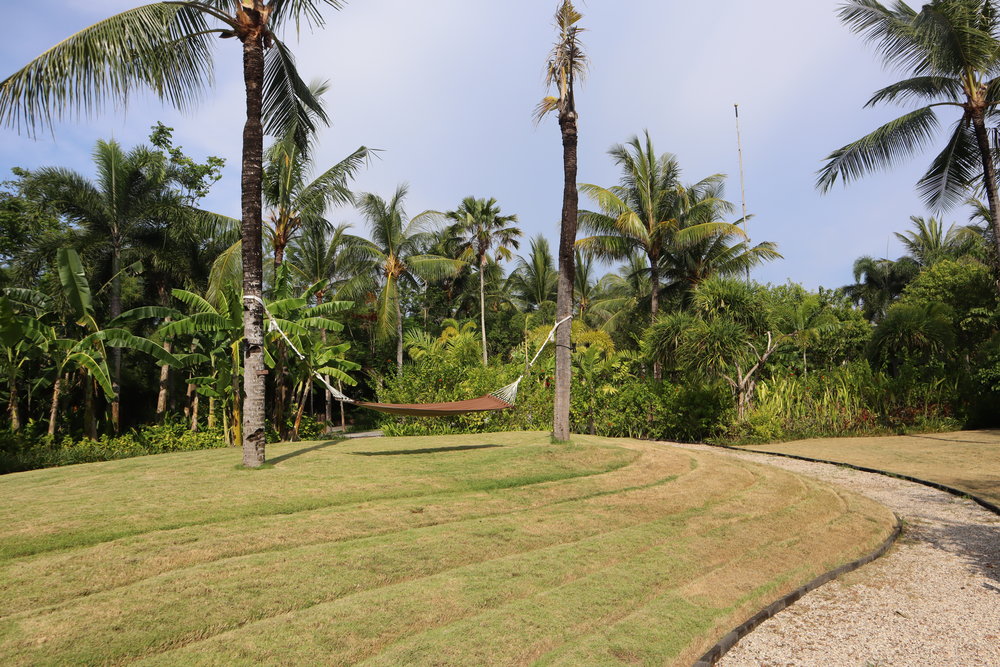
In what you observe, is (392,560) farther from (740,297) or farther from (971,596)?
(740,297)

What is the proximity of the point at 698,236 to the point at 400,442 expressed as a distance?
13.9 metres

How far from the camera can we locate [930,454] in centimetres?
1073

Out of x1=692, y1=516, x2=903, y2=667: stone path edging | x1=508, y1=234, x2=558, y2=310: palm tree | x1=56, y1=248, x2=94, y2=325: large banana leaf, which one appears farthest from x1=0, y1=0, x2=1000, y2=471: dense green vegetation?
x1=508, y1=234, x2=558, y2=310: palm tree

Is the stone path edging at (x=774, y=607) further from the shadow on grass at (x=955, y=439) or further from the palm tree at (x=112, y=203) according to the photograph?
the palm tree at (x=112, y=203)

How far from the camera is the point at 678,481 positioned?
24.8 ft

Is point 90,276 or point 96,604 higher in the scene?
point 90,276

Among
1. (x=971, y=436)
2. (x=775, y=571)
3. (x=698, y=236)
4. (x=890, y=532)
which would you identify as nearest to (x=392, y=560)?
(x=775, y=571)

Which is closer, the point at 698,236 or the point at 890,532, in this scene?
the point at 890,532

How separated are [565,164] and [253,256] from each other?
4.90 meters

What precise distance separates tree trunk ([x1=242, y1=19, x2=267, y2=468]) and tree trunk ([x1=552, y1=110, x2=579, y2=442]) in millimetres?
4128

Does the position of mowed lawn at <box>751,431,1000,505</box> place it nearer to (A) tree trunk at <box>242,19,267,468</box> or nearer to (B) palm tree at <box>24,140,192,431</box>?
(A) tree trunk at <box>242,19,267,468</box>

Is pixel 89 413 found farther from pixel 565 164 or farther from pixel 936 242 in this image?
pixel 936 242

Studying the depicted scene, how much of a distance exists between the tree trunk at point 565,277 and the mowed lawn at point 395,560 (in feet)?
5.11

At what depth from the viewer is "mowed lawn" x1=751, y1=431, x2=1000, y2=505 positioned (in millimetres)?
8438
